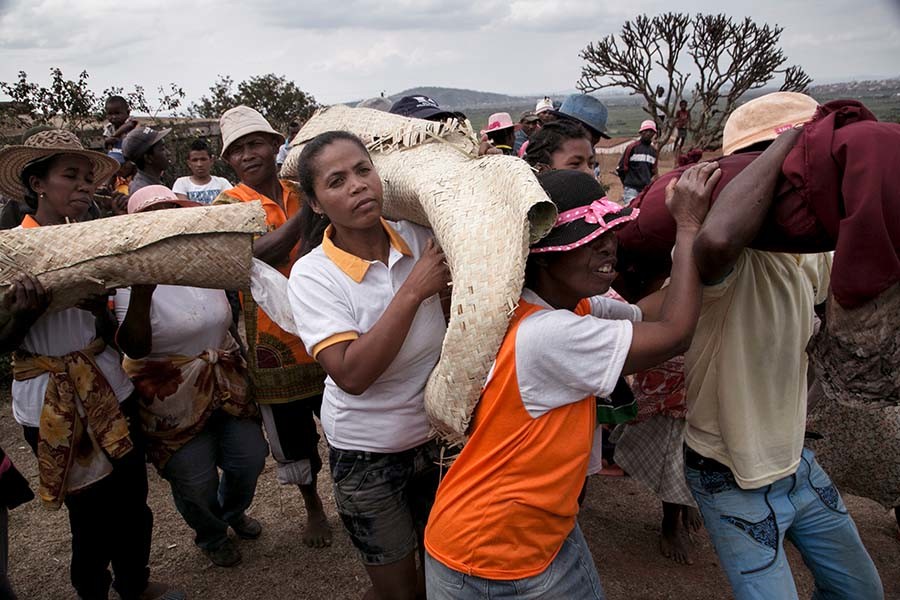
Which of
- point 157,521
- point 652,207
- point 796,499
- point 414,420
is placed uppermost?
point 652,207

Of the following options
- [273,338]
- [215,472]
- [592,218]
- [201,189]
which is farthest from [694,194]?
[201,189]

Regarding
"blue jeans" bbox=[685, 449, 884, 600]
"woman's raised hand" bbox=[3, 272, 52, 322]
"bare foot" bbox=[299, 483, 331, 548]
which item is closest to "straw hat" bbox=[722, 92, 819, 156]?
"blue jeans" bbox=[685, 449, 884, 600]

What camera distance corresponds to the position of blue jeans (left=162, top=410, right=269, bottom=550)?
288 centimetres

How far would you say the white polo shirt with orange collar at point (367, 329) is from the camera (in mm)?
1831

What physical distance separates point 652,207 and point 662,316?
11.3 inches

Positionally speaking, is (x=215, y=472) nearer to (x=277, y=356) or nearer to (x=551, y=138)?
(x=277, y=356)

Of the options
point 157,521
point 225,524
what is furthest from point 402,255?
point 157,521

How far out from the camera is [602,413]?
69.2 inches

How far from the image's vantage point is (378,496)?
6.67ft

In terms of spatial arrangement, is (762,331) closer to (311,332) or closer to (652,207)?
(652,207)

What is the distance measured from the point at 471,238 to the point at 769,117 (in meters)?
0.81

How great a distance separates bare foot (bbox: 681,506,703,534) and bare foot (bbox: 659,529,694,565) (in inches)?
3.8

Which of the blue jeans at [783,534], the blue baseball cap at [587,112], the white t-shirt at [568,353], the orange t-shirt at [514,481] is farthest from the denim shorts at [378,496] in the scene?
the blue baseball cap at [587,112]

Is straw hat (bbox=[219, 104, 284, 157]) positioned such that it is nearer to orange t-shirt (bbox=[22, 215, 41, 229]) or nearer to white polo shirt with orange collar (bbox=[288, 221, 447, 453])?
orange t-shirt (bbox=[22, 215, 41, 229])
